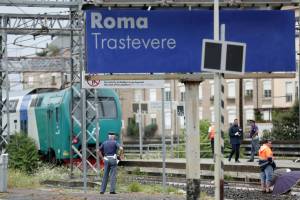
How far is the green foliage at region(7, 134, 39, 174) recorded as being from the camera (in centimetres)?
3134

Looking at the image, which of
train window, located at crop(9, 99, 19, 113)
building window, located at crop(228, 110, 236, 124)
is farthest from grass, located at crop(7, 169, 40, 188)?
building window, located at crop(228, 110, 236, 124)

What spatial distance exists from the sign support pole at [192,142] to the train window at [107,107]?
19.2 metres

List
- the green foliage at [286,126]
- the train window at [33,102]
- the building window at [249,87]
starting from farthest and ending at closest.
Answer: the building window at [249,87], the green foliage at [286,126], the train window at [33,102]

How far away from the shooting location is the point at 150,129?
275 feet

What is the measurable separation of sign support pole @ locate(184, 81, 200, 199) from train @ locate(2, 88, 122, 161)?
15.5m

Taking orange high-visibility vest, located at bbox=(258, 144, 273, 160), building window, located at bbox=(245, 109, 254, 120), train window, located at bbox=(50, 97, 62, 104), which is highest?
train window, located at bbox=(50, 97, 62, 104)

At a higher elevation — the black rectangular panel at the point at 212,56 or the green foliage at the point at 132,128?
the black rectangular panel at the point at 212,56

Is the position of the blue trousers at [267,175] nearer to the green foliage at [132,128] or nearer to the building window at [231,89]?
the building window at [231,89]

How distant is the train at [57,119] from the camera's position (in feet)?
109

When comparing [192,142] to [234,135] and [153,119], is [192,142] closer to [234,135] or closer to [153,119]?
[234,135]

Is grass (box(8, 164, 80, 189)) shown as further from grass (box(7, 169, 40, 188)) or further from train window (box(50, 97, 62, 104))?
train window (box(50, 97, 62, 104))

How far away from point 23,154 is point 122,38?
1737cm

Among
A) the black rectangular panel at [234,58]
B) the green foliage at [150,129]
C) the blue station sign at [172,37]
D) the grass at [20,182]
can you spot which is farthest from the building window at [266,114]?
the black rectangular panel at [234,58]

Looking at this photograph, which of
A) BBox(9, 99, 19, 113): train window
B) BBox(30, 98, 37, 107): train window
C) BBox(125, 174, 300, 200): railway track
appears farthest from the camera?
BBox(9, 99, 19, 113): train window
